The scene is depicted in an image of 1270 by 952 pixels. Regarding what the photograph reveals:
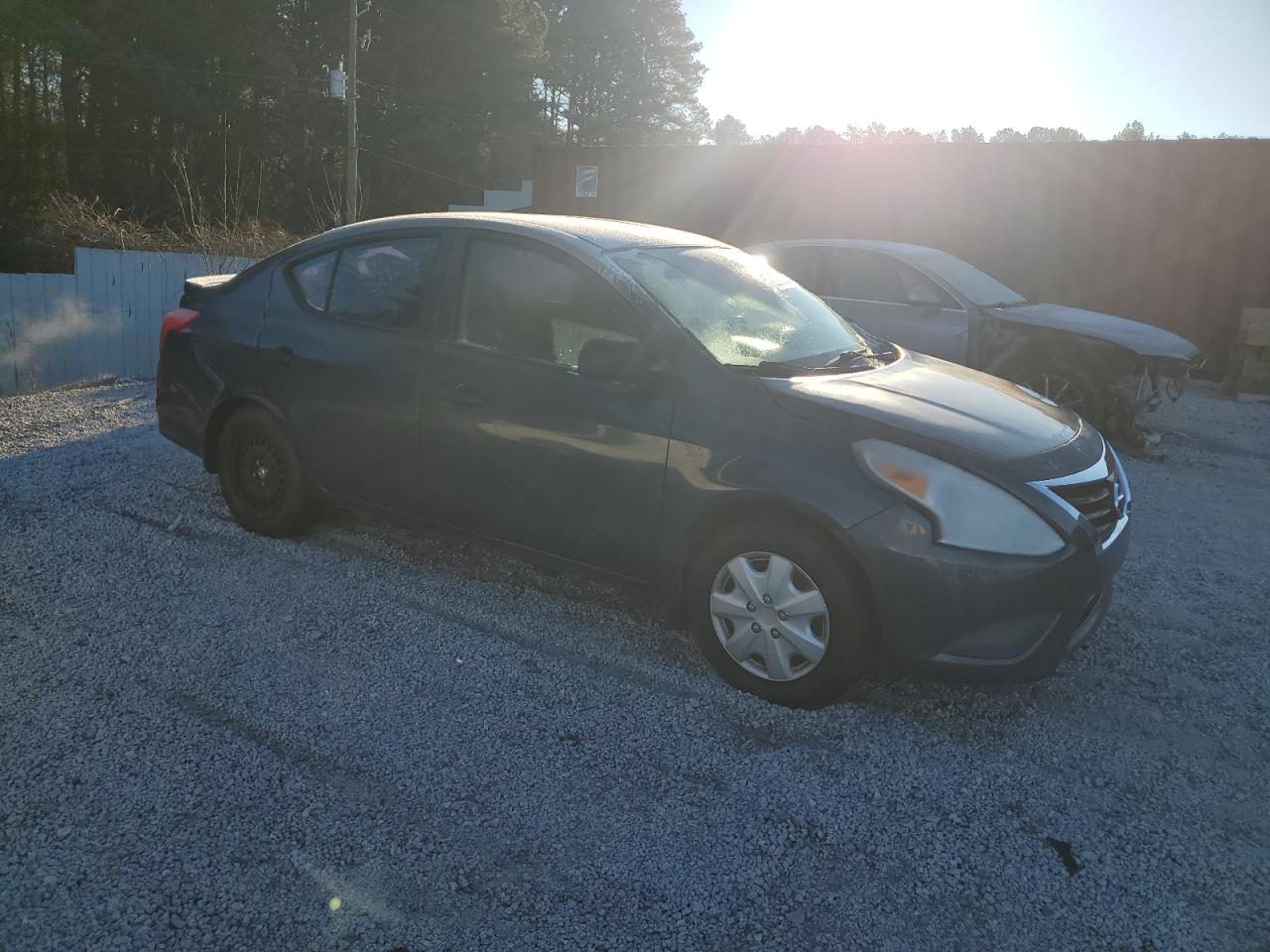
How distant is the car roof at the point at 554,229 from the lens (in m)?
3.97

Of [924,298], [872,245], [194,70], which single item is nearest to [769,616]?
[924,298]

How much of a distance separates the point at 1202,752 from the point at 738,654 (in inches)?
63.7

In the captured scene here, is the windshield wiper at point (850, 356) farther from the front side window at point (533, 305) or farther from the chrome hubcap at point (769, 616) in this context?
the chrome hubcap at point (769, 616)

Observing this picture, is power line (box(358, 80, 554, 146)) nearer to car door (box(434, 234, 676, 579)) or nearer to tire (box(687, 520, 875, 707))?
car door (box(434, 234, 676, 579))

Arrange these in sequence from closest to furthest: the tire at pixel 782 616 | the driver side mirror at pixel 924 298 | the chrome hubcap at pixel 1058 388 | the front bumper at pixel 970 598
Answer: the front bumper at pixel 970 598, the tire at pixel 782 616, the chrome hubcap at pixel 1058 388, the driver side mirror at pixel 924 298

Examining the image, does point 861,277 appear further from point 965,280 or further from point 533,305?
point 533,305

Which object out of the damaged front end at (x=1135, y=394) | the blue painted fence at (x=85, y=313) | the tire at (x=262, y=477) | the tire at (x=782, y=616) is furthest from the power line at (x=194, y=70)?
the tire at (x=782, y=616)

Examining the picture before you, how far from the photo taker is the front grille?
3.30 meters

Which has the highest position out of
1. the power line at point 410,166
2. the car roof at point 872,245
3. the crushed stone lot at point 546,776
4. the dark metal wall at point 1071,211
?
the power line at point 410,166

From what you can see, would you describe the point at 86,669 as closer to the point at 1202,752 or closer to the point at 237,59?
the point at 1202,752

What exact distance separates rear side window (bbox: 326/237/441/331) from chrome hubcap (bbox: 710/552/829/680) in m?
1.84

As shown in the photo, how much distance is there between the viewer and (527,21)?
132 ft

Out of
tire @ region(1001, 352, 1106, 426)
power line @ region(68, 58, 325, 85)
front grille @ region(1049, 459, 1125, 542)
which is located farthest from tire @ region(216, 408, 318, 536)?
power line @ region(68, 58, 325, 85)

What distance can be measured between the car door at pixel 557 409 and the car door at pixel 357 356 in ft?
0.85
